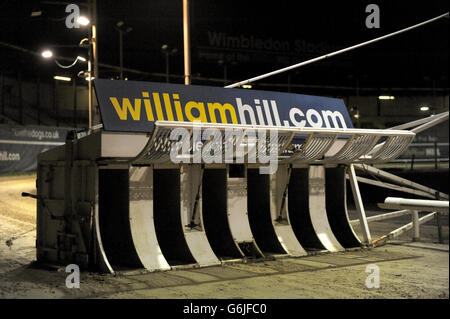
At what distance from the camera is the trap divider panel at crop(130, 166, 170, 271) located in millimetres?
7824

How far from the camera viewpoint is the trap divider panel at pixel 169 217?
8297 mm

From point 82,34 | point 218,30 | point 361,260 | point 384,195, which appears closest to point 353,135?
point 361,260

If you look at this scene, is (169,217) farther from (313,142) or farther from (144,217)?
(313,142)

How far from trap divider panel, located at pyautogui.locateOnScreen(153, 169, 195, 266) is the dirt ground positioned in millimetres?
597

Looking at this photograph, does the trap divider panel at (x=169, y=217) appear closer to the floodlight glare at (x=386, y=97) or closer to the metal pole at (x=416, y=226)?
the metal pole at (x=416, y=226)

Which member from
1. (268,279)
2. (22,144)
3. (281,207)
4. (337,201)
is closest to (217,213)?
(281,207)

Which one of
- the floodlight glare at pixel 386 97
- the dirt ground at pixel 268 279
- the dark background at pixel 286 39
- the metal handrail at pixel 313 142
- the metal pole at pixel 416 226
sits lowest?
the dirt ground at pixel 268 279

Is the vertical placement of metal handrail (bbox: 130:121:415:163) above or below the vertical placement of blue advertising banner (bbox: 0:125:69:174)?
below

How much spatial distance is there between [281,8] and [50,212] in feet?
99.0

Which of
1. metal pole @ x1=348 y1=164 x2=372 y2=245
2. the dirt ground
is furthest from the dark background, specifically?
the dirt ground

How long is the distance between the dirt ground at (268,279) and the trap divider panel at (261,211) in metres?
0.62

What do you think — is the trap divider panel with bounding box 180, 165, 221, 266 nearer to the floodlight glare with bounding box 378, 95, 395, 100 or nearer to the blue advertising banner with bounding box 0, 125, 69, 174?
the blue advertising banner with bounding box 0, 125, 69, 174

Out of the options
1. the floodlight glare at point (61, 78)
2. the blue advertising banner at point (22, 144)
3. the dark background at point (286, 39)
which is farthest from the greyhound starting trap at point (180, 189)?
the dark background at point (286, 39)
